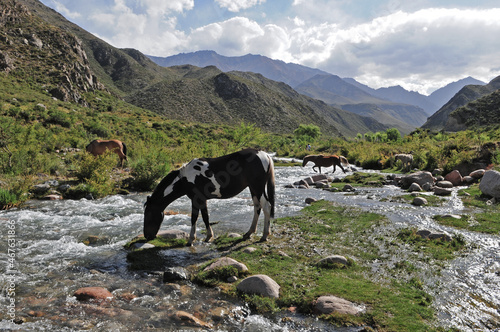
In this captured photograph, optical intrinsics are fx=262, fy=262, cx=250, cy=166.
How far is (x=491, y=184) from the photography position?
37.0 feet

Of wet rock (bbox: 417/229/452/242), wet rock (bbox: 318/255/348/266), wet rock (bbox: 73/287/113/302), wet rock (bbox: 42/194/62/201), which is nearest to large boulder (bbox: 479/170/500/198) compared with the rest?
wet rock (bbox: 417/229/452/242)

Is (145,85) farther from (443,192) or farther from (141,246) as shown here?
(141,246)

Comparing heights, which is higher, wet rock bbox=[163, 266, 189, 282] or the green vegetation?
wet rock bbox=[163, 266, 189, 282]

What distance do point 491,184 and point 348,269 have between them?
10.1m

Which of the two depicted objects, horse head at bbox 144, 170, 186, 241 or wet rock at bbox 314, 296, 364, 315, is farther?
horse head at bbox 144, 170, 186, 241

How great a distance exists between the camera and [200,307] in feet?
14.2

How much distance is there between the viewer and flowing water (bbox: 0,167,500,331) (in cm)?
387

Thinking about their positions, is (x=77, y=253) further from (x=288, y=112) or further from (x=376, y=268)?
(x=288, y=112)

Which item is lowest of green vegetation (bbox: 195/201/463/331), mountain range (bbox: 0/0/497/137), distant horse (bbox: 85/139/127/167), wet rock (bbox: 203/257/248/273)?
green vegetation (bbox: 195/201/463/331)

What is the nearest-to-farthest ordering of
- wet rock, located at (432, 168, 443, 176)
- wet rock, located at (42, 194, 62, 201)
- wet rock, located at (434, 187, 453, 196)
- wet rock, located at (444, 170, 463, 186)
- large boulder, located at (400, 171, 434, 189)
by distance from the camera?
wet rock, located at (42, 194, 62, 201) < wet rock, located at (434, 187, 453, 196) < wet rock, located at (444, 170, 463, 186) < large boulder, located at (400, 171, 434, 189) < wet rock, located at (432, 168, 443, 176)

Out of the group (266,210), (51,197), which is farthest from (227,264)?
(51,197)

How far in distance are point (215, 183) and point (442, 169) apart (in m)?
18.4

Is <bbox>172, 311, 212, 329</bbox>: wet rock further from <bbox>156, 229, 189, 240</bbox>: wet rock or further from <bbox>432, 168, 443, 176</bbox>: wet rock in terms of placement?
<bbox>432, 168, 443, 176</bbox>: wet rock

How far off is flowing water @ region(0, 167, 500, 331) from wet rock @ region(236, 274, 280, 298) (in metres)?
0.36
